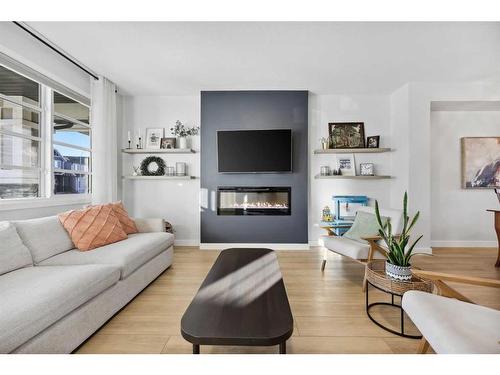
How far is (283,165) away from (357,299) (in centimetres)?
212

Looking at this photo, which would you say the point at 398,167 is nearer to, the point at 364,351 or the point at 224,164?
the point at 224,164

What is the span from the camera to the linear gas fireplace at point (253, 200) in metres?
3.74

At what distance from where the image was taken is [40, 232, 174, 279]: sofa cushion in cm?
189

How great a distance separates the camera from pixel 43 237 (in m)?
1.95

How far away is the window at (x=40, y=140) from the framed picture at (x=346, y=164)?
3968mm

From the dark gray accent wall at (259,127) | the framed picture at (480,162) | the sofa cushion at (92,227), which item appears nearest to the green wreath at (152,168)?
the dark gray accent wall at (259,127)

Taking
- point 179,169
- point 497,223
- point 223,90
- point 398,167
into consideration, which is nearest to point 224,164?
point 179,169

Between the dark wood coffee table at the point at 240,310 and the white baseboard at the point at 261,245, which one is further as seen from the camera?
the white baseboard at the point at 261,245

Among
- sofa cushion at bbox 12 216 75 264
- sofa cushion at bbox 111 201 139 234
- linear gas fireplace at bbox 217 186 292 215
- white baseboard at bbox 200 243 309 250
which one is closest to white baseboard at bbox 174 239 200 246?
white baseboard at bbox 200 243 309 250

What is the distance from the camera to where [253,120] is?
146 inches

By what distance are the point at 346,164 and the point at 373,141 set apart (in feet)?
1.84

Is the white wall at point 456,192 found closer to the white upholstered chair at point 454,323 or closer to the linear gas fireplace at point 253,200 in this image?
the linear gas fireplace at point 253,200

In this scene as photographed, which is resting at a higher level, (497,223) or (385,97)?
(385,97)

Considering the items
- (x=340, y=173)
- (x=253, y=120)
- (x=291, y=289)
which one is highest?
(x=253, y=120)
